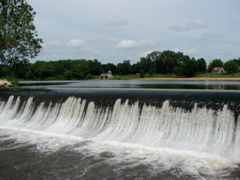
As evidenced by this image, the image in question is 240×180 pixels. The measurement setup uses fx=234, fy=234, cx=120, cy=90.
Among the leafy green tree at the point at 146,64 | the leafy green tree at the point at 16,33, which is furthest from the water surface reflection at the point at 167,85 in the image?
the leafy green tree at the point at 146,64

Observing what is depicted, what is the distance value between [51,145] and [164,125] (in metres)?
4.58

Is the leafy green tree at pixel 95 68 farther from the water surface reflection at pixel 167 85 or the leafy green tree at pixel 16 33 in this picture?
the leafy green tree at pixel 16 33

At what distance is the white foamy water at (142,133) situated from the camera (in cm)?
744

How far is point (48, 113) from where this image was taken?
43.2ft

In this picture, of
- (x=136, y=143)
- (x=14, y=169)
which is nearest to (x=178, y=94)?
(x=136, y=143)

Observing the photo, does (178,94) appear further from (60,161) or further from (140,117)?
(60,161)

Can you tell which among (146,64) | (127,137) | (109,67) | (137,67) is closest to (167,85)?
(127,137)

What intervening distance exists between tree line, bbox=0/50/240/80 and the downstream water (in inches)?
2482

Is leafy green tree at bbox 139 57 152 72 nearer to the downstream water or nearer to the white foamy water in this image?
the downstream water

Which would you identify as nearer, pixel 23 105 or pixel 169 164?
pixel 169 164

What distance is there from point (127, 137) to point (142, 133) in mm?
643

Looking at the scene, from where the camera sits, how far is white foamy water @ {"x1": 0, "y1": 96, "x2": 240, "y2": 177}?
7.44m

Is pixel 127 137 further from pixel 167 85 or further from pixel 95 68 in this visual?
pixel 95 68

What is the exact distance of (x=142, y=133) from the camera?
969 centimetres
